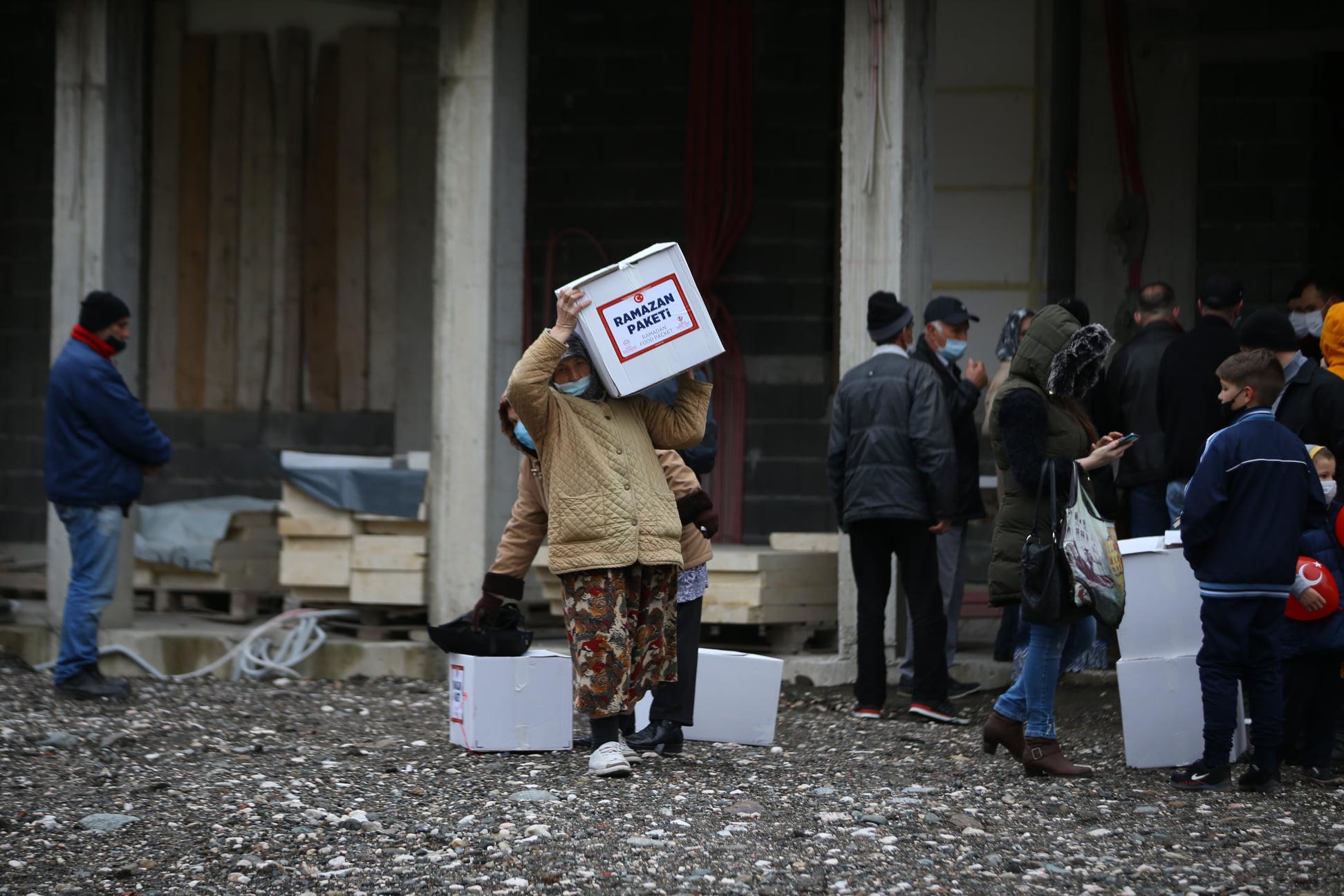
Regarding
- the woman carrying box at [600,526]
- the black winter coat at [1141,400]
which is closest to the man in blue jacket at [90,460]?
the woman carrying box at [600,526]

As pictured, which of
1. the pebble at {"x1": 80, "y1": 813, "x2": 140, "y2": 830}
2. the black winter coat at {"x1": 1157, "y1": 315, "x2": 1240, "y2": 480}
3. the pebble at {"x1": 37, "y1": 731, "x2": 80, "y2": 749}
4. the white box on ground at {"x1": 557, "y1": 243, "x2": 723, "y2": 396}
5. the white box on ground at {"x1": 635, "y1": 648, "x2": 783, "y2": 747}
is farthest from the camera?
the black winter coat at {"x1": 1157, "y1": 315, "x2": 1240, "y2": 480}

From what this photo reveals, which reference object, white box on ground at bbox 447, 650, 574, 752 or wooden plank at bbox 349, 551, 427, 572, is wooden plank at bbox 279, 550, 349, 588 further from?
white box on ground at bbox 447, 650, 574, 752

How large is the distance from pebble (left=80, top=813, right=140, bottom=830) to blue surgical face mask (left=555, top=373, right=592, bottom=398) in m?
2.01

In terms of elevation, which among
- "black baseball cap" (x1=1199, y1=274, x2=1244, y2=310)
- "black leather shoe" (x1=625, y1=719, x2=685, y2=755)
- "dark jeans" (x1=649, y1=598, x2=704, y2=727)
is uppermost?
"black baseball cap" (x1=1199, y1=274, x2=1244, y2=310)

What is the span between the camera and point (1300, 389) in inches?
256

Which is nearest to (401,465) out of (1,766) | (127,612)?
(127,612)

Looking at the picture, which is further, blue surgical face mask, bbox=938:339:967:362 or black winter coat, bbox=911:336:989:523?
blue surgical face mask, bbox=938:339:967:362

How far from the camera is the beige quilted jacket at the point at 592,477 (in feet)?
19.1

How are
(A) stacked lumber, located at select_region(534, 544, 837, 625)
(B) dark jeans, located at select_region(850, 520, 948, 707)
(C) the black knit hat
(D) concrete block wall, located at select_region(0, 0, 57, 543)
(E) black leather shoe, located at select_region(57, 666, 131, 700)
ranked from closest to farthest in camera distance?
1. (B) dark jeans, located at select_region(850, 520, 948, 707)
2. (C) the black knit hat
3. (E) black leather shoe, located at select_region(57, 666, 131, 700)
4. (A) stacked lumber, located at select_region(534, 544, 837, 625)
5. (D) concrete block wall, located at select_region(0, 0, 57, 543)

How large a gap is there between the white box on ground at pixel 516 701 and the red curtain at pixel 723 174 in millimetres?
3814

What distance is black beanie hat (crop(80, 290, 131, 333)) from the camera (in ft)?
26.4

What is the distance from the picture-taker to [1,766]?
6.48 metres

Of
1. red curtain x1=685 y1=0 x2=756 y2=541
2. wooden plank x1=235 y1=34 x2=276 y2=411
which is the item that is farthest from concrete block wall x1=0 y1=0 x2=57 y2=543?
red curtain x1=685 y1=0 x2=756 y2=541

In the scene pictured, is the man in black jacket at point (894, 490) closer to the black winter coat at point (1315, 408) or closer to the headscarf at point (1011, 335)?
the headscarf at point (1011, 335)
